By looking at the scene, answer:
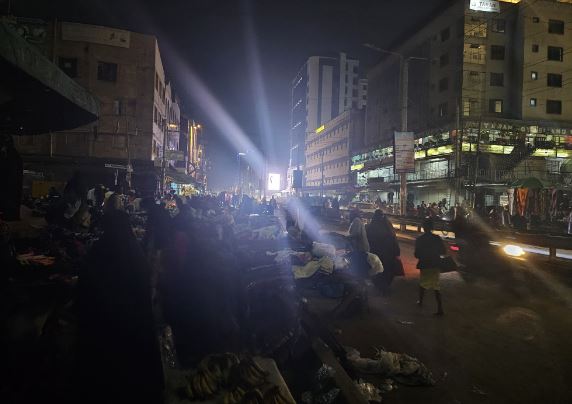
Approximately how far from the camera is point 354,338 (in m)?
5.99

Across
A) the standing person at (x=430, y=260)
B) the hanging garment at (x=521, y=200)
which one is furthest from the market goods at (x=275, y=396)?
the hanging garment at (x=521, y=200)

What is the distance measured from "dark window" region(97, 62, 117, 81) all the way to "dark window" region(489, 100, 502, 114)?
39994 millimetres

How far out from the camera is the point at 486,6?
1684 inches

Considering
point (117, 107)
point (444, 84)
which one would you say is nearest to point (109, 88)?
point (117, 107)

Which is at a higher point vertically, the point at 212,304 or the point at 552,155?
the point at 552,155

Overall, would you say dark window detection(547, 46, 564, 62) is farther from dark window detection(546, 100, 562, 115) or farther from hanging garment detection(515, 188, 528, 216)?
hanging garment detection(515, 188, 528, 216)

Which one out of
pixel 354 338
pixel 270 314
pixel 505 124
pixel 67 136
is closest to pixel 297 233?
pixel 354 338

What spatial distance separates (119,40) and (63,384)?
41.0 meters

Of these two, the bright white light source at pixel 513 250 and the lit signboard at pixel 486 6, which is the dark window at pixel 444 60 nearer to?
the lit signboard at pixel 486 6

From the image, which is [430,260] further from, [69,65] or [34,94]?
[69,65]

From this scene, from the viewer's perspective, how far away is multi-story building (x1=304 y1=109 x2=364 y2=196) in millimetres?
75062

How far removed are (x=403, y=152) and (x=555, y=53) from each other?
36013 mm

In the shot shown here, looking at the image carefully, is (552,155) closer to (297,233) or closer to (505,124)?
(505,124)

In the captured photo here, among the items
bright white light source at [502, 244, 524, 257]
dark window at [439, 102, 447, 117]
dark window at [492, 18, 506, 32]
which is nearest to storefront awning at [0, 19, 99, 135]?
bright white light source at [502, 244, 524, 257]
